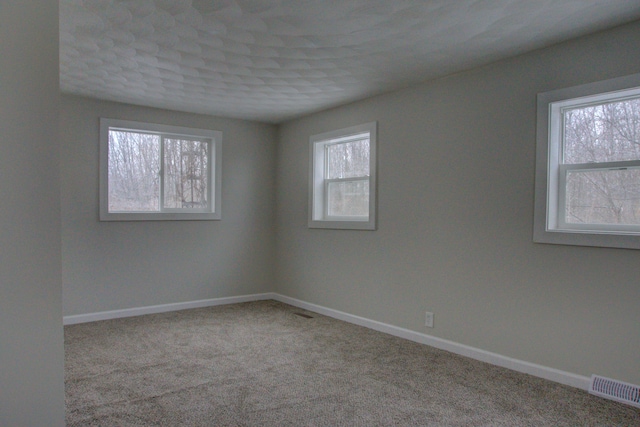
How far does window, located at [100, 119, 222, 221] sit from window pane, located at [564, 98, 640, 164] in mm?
3786

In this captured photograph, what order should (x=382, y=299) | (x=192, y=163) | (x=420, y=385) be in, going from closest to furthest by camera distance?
(x=420, y=385), (x=382, y=299), (x=192, y=163)

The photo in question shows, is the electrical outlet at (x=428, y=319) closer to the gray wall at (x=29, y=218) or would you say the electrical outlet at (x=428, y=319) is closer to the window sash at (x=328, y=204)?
the window sash at (x=328, y=204)

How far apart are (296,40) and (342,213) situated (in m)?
2.33

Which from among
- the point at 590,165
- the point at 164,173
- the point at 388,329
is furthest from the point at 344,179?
the point at 590,165

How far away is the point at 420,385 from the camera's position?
2.85 metres

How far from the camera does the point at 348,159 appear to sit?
480cm

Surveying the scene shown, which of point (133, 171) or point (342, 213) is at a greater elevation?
point (133, 171)

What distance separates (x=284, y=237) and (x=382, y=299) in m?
1.85

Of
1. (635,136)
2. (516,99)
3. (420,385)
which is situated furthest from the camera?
(516,99)

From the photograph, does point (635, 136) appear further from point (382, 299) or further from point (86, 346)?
point (86, 346)

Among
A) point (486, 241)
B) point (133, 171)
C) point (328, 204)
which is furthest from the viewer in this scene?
point (328, 204)

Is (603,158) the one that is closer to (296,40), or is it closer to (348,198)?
(296,40)

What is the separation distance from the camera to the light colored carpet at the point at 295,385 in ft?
7.86

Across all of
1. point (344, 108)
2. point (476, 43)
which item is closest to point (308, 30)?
point (476, 43)
